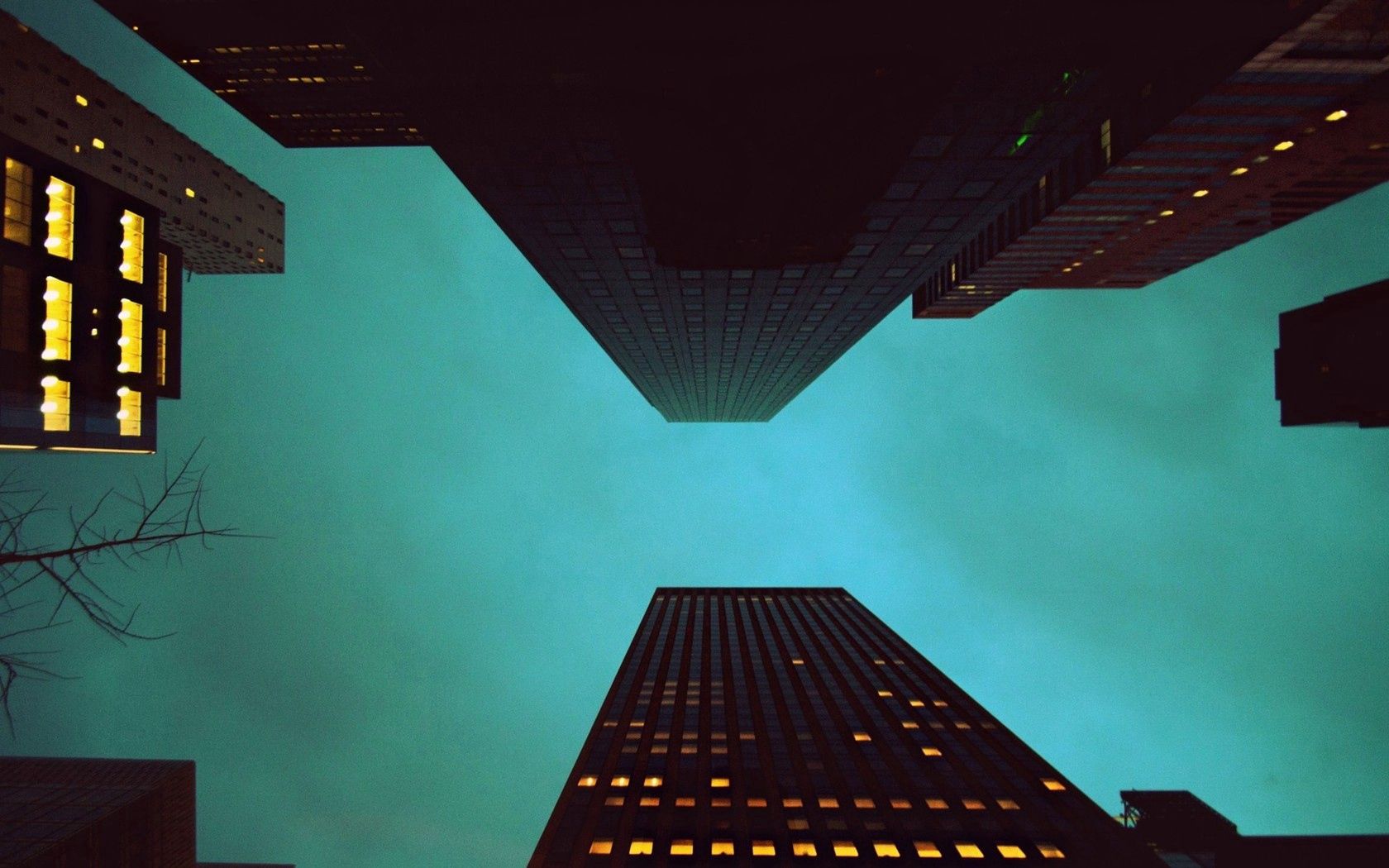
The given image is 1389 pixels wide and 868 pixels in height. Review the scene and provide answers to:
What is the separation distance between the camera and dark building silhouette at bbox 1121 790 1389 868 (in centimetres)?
4259

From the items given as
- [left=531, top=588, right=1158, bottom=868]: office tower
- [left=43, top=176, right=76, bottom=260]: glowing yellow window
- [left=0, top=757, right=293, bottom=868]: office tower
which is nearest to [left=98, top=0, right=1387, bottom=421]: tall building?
[left=43, top=176, right=76, bottom=260]: glowing yellow window

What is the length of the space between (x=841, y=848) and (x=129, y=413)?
50.5 m

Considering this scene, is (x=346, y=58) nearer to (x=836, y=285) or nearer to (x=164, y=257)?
(x=164, y=257)

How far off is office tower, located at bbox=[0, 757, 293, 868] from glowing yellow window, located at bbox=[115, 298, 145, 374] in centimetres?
3192

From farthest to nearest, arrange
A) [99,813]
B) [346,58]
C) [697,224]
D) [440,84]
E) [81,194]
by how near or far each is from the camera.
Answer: [346,58], [99,813], [697,224], [81,194], [440,84]

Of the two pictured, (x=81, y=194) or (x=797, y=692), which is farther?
(x=797, y=692)

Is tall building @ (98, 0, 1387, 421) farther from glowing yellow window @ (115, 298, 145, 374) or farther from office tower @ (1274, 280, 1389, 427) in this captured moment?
glowing yellow window @ (115, 298, 145, 374)

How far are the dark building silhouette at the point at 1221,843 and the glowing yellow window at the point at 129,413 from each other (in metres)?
71.1

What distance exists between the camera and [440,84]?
25.1 meters

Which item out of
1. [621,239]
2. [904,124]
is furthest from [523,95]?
[904,124]

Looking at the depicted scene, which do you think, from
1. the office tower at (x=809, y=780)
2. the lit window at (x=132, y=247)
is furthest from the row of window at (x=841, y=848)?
the lit window at (x=132, y=247)

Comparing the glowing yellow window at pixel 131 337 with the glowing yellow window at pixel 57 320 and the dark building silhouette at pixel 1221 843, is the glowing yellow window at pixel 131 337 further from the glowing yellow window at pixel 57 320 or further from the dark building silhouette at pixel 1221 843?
the dark building silhouette at pixel 1221 843

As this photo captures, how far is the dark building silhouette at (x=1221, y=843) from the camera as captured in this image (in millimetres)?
42594

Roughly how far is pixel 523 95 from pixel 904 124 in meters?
16.8
